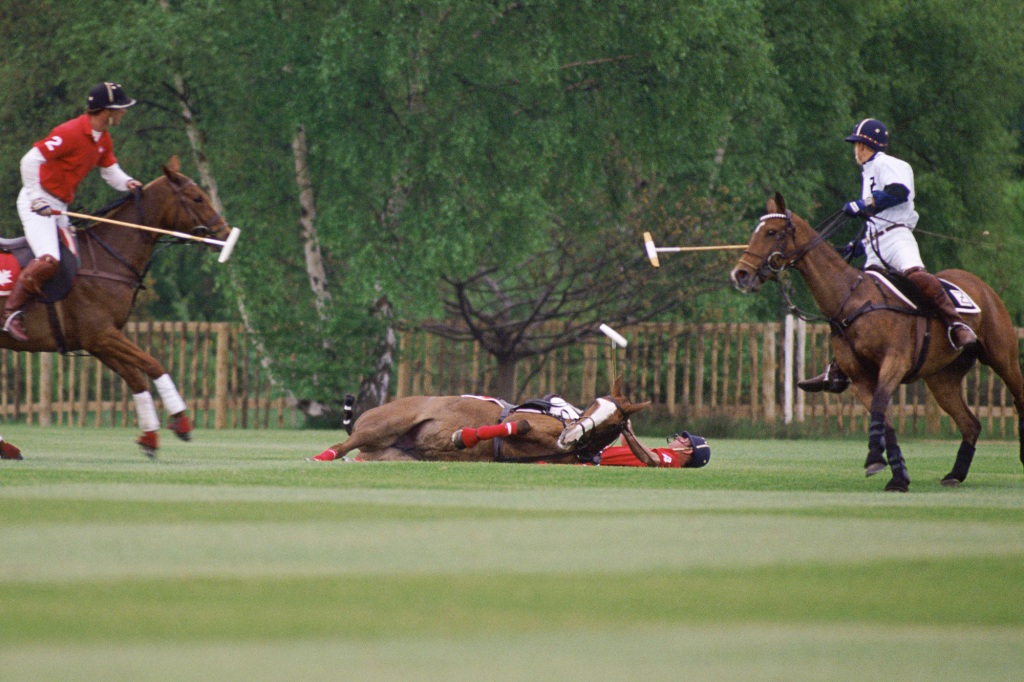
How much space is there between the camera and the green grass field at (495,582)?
4125 millimetres

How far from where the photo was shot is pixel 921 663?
4180 mm

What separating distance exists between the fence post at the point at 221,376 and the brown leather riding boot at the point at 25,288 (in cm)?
1353

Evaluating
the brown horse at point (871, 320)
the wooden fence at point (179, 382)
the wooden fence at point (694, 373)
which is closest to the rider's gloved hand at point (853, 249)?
the brown horse at point (871, 320)

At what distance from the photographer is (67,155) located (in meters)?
12.6

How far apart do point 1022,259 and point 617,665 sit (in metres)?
32.3

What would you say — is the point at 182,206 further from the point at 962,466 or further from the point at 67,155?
the point at 962,466

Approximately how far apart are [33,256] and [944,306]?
659cm

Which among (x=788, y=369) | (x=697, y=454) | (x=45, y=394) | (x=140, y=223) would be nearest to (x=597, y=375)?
(x=788, y=369)

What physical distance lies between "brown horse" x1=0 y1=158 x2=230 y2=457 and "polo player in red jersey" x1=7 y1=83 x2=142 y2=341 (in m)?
0.18

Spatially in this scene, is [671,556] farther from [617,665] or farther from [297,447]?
[297,447]

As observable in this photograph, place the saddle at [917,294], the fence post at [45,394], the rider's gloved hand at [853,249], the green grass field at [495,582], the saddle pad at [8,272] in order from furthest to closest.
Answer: the fence post at [45,394], the rider's gloved hand at [853,249], the saddle pad at [8,272], the saddle at [917,294], the green grass field at [495,582]

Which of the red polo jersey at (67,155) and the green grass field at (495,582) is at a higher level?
the red polo jersey at (67,155)

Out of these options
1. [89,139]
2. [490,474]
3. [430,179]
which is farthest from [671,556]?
[430,179]

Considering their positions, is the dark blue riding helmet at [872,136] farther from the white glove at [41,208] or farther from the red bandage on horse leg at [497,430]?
the white glove at [41,208]
